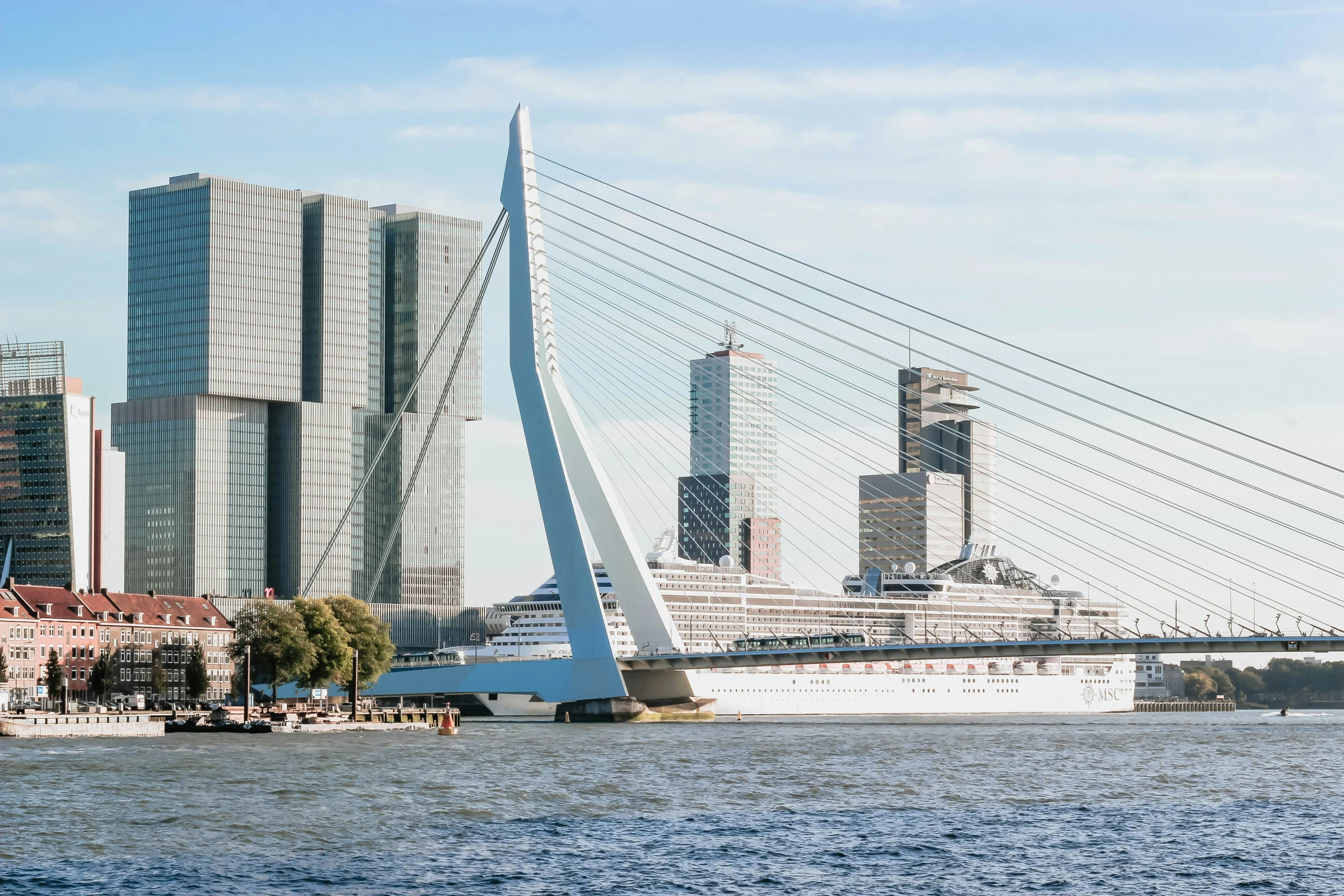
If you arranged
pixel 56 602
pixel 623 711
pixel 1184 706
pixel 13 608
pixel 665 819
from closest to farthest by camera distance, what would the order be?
pixel 665 819
pixel 623 711
pixel 13 608
pixel 56 602
pixel 1184 706

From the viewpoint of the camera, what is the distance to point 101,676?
9231cm

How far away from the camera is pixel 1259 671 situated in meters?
187

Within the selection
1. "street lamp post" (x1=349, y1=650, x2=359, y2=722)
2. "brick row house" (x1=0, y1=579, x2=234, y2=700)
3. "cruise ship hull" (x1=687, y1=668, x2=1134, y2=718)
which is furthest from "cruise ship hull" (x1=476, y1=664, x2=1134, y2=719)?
"brick row house" (x1=0, y1=579, x2=234, y2=700)

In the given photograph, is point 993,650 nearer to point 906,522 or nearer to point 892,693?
point 892,693

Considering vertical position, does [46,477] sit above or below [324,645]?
above

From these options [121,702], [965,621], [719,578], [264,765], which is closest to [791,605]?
[719,578]

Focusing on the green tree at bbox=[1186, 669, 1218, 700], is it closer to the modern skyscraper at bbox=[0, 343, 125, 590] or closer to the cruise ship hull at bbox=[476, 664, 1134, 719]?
the cruise ship hull at bbox=[476, 664, 1134, 719]

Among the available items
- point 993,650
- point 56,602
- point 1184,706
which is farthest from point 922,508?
point 993,650

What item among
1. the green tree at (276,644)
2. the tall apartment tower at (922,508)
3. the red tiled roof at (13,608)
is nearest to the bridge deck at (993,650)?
the green tree at (276,644)

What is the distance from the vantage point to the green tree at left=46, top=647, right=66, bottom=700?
91.0m

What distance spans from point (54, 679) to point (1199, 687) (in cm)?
11174

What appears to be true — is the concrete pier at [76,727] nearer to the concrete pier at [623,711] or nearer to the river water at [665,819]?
the river water at [665,819]

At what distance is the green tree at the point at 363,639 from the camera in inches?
3312

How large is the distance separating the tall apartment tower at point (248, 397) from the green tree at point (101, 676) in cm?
4042
